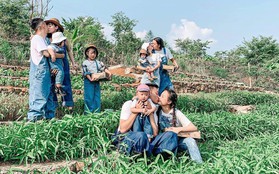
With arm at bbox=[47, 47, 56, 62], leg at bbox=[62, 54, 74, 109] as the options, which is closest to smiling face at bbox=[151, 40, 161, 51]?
leg at bbox=[62, 54, 74, 109]

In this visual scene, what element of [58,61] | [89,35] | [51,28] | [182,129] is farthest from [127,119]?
[89,35]

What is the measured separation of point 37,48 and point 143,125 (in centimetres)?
181

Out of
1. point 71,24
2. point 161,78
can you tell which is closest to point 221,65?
point 71,24

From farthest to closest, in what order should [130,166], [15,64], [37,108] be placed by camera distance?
[15,64], [37,108], [130,166]

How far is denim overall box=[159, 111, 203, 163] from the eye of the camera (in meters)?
3.73

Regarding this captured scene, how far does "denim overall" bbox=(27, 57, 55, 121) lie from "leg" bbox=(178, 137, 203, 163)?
1831 millimetres

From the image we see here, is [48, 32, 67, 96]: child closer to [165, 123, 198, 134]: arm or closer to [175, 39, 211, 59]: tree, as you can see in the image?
[165, 123, 198, 134]: arm

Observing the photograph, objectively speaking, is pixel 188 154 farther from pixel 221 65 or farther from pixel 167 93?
pixel 221 65

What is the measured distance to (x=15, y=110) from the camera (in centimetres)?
561

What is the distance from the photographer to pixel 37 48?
183 inches

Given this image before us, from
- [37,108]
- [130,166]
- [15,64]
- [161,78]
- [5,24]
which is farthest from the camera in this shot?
[5,24]

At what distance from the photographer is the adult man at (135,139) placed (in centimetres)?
356

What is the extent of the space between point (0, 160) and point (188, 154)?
76.8 inches

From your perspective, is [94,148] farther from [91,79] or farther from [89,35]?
[89,35]
